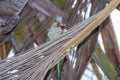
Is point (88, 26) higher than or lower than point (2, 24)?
higher

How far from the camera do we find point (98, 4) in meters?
0.98

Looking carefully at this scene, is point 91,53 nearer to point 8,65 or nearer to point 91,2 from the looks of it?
point 91,2

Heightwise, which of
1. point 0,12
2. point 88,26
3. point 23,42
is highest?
point 88,26

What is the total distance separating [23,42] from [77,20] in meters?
0.26

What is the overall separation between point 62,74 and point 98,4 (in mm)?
280

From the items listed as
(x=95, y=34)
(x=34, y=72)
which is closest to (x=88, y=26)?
(x=34, y=72)

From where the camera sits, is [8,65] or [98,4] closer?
[8,65]

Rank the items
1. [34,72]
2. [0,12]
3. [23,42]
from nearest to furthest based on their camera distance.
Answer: [34,72] < [0,12] < [23,42]

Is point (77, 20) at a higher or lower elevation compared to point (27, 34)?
higher

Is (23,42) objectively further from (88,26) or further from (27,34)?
(88,26)

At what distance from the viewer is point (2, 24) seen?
37.3 inches

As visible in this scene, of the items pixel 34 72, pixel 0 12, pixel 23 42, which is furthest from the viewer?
pixel 23 42

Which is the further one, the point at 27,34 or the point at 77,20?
the point at 27,34

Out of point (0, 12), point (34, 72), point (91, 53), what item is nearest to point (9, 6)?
point (0, 12)
